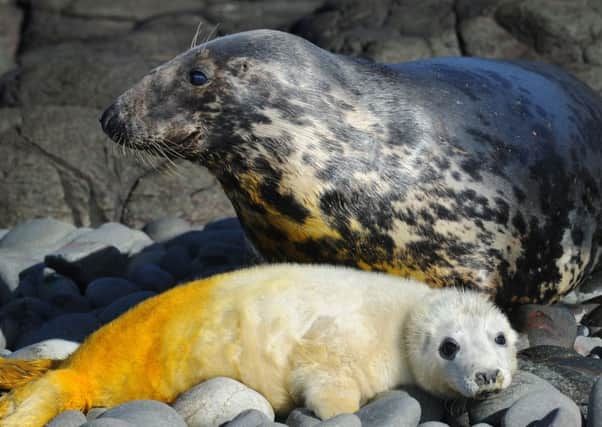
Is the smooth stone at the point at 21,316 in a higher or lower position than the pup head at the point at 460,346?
lower

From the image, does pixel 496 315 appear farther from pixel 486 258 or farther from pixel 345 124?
pixel 345 124

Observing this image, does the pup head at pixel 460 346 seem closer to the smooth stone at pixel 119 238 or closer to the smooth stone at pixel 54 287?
the smooth stone at pixel 54 287

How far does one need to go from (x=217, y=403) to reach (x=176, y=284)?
2.35 meters

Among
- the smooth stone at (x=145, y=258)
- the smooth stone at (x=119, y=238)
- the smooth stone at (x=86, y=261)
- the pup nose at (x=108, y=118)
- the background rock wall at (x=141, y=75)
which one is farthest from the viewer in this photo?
the background rock wall at (x=141, y=75)

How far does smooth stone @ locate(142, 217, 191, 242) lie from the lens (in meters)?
7.34

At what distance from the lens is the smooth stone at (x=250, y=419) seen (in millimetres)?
3520

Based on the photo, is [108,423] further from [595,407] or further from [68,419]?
[595,407]

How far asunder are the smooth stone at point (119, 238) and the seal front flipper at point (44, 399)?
277 centimetres

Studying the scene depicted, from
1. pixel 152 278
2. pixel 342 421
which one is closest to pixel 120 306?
pixel 152 278

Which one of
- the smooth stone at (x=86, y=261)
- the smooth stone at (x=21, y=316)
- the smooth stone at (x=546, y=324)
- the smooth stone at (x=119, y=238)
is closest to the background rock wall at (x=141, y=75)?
the smooth stone at (x=119, y=238)

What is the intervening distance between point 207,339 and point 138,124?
129cm

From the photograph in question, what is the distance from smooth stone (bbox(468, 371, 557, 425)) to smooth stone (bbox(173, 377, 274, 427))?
64 centimetres

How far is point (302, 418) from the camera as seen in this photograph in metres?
3.57

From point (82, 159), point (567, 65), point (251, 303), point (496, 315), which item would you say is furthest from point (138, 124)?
point (567, 65)
